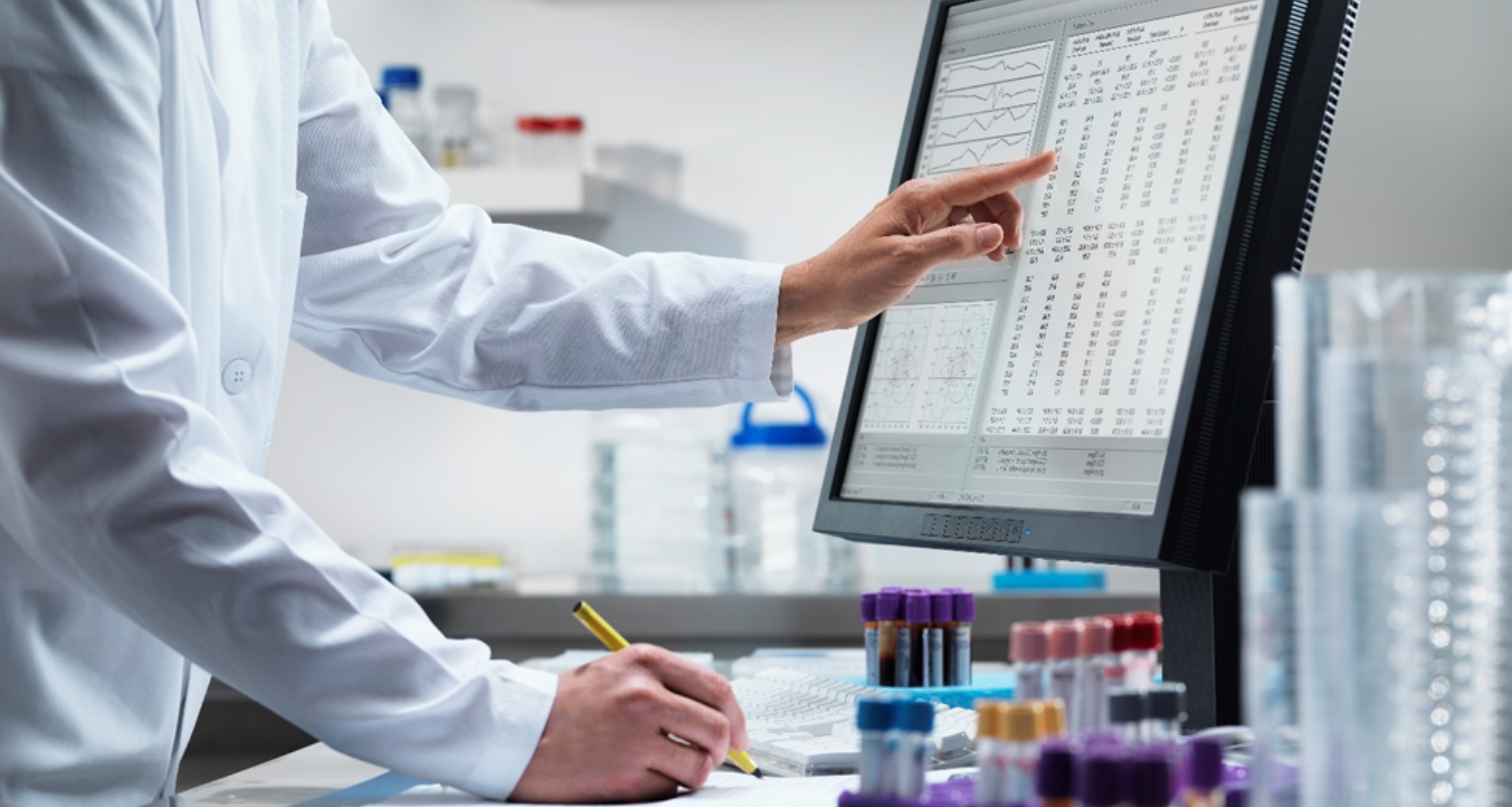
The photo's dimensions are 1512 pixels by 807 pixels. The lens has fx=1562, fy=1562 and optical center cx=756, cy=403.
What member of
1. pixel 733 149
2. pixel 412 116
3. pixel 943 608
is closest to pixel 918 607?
pixel 943 608

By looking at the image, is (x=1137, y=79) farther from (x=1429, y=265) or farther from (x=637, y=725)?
(x=1429, y=265)

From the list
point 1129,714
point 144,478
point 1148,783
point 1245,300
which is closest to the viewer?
point 1148,783

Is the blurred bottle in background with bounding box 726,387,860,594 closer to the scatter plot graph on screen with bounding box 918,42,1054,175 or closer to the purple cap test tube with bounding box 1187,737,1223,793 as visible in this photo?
the scatter plot graph on screen with bounding box 918,42,1054,175

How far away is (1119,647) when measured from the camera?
2.17 ft

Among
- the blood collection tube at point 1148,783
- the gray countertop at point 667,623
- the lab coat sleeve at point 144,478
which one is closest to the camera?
the blood collection tube at point 1148,783

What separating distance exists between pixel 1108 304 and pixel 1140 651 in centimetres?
27

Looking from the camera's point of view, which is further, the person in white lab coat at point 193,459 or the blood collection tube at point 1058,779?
the person in white lab coat at point 193,459

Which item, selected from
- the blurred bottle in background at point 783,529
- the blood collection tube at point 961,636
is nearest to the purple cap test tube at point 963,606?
the blood collection tube at point 961,636

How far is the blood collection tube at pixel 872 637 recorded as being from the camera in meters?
1.05

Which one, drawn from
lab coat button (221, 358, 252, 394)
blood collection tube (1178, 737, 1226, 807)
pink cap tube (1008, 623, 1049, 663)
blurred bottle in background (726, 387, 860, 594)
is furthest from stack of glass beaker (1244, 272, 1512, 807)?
blurred bottle in background (726, 387, 860, 594)

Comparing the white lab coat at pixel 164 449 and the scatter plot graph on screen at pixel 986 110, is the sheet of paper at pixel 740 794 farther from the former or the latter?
the scatter plot graph on screen at pixel 986 110

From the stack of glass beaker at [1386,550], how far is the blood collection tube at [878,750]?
0.12m

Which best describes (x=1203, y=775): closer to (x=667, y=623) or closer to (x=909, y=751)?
(x=909, y=751)

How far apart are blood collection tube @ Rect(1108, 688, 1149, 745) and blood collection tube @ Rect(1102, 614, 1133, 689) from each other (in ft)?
0.20
